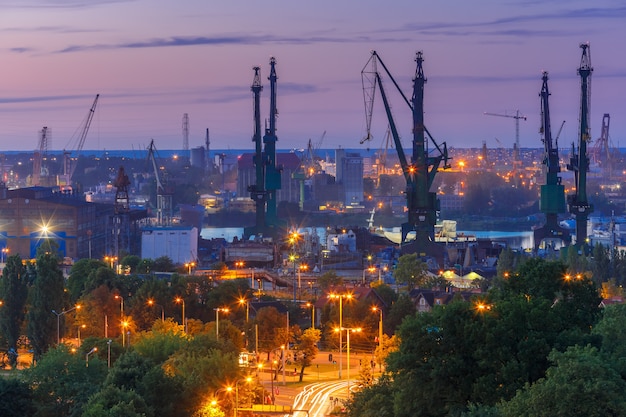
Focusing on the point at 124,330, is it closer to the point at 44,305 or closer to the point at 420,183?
the point at 44,305

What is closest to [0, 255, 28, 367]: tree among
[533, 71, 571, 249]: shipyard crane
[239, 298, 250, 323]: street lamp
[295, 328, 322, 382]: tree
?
[239, 298, 250, 323]: street lamp

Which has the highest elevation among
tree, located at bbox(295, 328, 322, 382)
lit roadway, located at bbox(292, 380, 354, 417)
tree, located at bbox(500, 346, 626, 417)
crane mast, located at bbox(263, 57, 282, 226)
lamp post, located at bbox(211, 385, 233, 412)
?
crane mast, located at bbox(263, 57, 282, 226)

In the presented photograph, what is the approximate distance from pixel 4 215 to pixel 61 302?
26455mm

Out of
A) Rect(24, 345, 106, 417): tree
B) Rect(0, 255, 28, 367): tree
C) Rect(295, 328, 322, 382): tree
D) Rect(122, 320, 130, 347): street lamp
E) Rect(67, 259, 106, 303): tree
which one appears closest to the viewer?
Rect(24, 345, 106, 417): tree

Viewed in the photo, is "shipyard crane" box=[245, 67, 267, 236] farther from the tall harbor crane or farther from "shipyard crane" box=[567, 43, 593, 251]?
"shipyard crane" box=[567, 43, 593, 251]

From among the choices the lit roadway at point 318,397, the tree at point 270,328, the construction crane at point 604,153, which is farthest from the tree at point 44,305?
the construction crane at point 604,153

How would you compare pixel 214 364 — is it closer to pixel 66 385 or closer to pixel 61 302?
pixel 66 385

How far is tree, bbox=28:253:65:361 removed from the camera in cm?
2348

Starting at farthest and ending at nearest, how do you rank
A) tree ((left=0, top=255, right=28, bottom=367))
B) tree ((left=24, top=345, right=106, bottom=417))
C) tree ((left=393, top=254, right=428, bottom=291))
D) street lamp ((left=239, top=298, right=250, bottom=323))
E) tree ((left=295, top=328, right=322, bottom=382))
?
tree ((left=393, top=254, right=428, bottom=291))
street lamp ((left=239, top=298, right=250, bottom=323))
tree ((left=0, top=255, right=28, bottom=367))
tree ((left=295, top=328, right=322, bottom=382))
tree ((left=24, top=345, right=106, bottom=417))

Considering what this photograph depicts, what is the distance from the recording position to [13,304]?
24.5m

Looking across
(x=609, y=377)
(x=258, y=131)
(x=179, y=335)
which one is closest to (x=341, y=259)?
(x=258, y=131)

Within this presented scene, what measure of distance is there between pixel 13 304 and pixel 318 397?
6.78 metres

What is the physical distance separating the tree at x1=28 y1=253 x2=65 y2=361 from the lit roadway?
4.53 m

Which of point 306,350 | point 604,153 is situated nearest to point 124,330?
point 306,350
